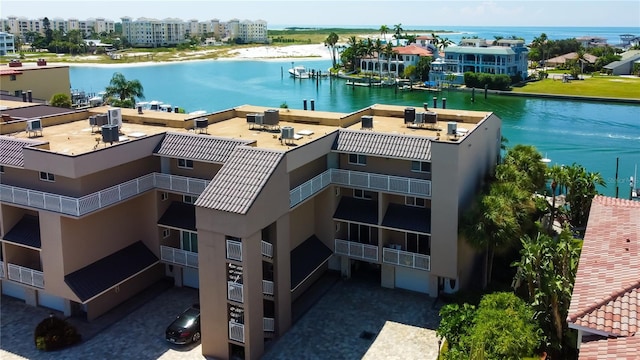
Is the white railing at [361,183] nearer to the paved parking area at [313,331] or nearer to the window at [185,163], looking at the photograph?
the paved parking area at [313,331]

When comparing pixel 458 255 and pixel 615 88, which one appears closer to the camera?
pixel 458 255

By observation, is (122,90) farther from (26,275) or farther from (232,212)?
(232,212)

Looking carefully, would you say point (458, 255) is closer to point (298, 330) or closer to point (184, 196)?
point (298, 330)

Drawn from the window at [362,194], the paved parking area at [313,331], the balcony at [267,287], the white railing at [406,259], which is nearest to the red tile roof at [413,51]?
the window at [362,194]

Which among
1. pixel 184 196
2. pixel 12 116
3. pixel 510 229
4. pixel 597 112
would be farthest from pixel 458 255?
pixel 597 112

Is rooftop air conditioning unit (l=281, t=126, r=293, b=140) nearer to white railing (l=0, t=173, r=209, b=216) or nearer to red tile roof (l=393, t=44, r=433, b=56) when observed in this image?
white railing (l=0, t=173, r=209, b=216)

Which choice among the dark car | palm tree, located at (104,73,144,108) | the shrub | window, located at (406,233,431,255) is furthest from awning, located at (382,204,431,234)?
palm tree, located at (104,73,144,108)

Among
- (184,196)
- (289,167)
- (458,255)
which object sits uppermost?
(289,167)
